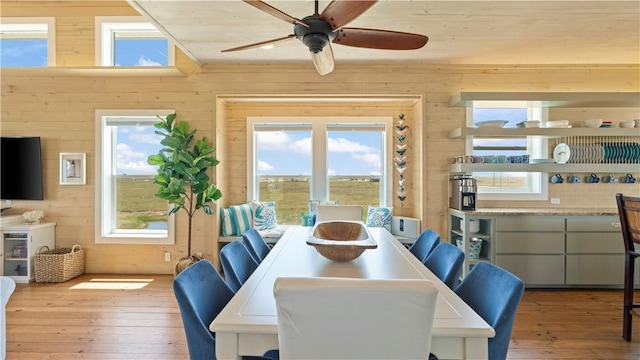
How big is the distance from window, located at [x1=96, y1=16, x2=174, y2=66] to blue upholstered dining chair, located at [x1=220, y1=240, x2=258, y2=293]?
10.5ft

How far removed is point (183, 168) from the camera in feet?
12.8

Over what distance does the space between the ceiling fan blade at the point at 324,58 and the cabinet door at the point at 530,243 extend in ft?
8.98

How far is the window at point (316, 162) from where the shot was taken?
15.9ft

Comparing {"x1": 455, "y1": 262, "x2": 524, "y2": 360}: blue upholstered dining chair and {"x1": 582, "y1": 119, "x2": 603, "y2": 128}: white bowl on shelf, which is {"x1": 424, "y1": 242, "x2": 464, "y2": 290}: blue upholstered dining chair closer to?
{"x1": 455, "y1": 262, "x2": 524, "y2": 360}: blue upholstered dining chair

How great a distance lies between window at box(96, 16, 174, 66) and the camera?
4223mm

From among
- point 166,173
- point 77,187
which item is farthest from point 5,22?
point 166,173

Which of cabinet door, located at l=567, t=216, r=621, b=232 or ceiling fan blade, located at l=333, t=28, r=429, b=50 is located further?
cabinet door, located at l=567, t=216, r=621, b=232

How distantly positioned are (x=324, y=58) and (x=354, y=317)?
1.78 meters

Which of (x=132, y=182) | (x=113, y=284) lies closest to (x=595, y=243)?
Answer: (x=113, y=284)

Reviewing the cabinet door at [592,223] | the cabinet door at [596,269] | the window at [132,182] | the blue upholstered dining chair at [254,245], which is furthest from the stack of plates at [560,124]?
the window at [132,182]

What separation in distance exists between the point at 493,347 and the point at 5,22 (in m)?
6.22

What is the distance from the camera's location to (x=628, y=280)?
2.60 m

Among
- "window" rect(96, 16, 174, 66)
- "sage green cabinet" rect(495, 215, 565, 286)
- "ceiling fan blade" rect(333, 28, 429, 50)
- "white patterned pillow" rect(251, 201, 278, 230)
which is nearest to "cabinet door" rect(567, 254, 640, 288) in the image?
"sage green cabinet" rect(495, 215, 565, 286)

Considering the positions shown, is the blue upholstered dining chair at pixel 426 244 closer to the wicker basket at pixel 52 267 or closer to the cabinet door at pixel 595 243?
the cabinet door at pixel 595 243
